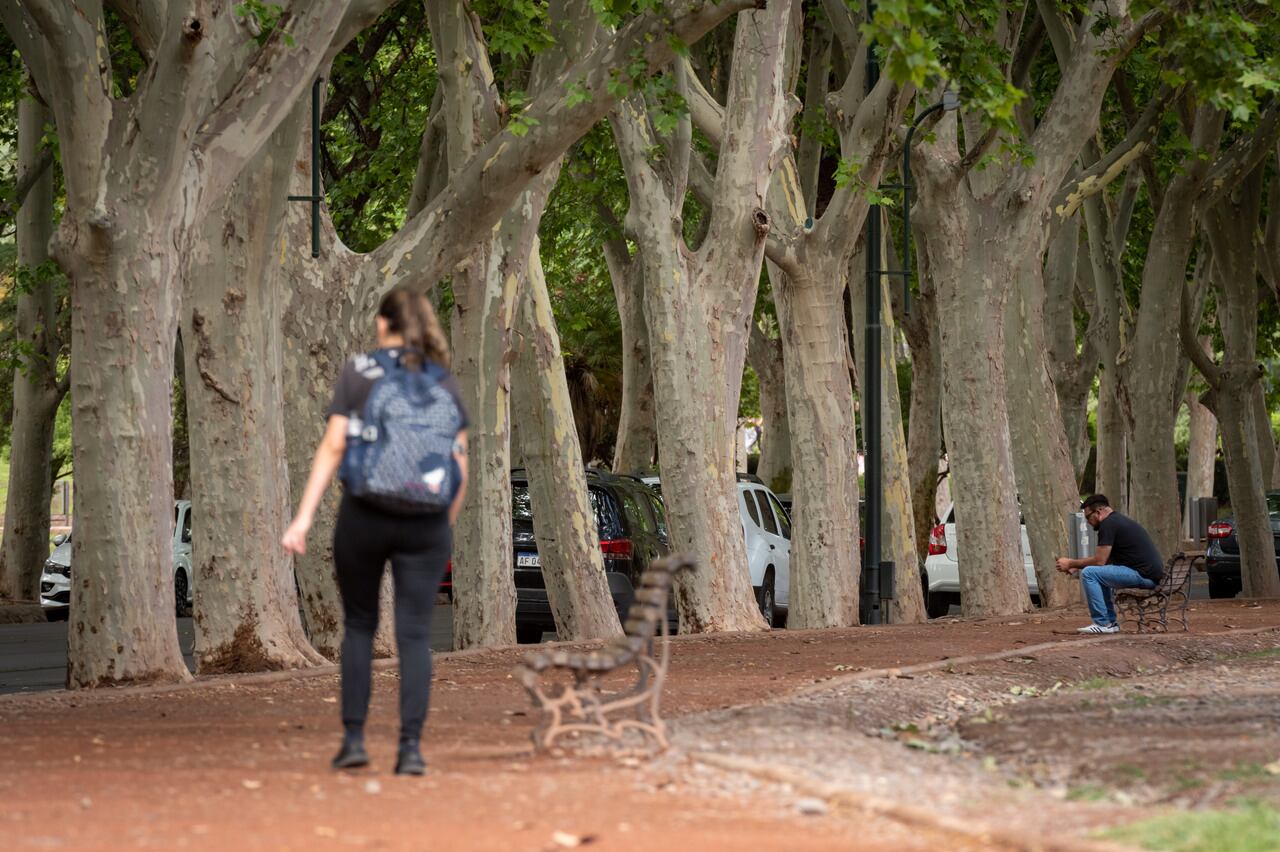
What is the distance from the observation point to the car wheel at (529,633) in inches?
749

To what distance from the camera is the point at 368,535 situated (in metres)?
7.12

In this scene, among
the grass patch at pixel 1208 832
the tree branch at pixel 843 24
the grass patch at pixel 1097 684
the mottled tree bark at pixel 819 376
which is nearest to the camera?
the grass patch at pixel 1208 832

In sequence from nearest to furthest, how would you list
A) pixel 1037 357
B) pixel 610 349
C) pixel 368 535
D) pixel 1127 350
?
pixel 368 535
pixel 1037 357
pixel 1127 350
pixel 610 349

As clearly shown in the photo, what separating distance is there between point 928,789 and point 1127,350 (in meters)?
19.6

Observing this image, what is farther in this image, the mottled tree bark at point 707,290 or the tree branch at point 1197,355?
the tree branch at point 1197,355

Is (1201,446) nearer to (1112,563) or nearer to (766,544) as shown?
(766,544)

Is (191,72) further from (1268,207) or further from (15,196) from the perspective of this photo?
(1268,207)

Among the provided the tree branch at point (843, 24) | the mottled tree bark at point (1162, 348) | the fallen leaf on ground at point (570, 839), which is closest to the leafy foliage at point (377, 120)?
the tree branch at point (843, 24)

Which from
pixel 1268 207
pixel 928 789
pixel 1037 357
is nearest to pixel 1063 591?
pixel 1037 357

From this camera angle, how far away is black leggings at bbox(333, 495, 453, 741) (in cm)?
712

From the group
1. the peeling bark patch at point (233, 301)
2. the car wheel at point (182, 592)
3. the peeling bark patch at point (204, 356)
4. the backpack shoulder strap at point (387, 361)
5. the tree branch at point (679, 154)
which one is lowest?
the backpack shoulder strap at point (387, 361)

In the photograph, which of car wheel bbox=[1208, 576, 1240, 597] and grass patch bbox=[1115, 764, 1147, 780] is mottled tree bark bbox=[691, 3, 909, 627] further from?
car wheel bbox=[1208, 576, 1240, 597]

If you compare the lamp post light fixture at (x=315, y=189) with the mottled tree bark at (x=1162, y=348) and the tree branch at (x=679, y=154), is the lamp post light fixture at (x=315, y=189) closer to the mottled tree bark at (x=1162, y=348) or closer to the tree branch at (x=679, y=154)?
the tree branch at (x=679, y=154)

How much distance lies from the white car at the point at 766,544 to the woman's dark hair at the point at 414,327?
13.6 meters
